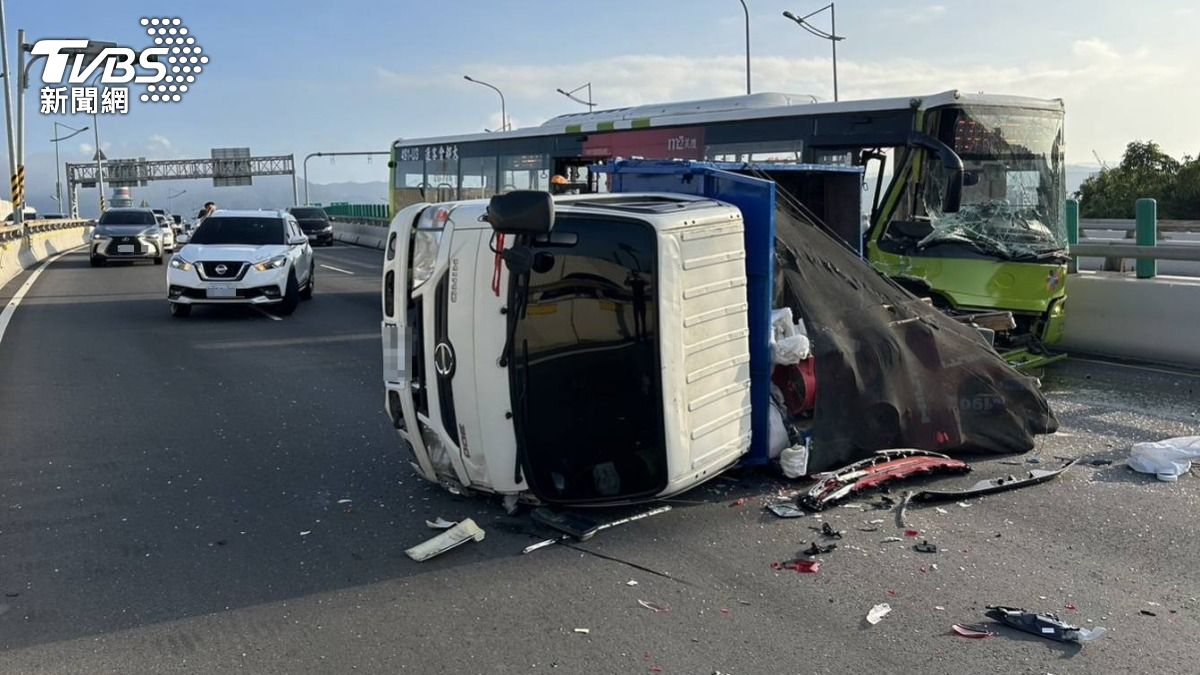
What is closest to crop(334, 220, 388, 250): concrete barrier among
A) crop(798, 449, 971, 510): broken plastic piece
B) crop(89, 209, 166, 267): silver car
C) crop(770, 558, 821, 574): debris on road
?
crop(89, 209, 166, 267): silver car

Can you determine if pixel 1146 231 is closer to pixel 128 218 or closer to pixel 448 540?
pixel 448 540

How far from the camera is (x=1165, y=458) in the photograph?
6621 millimetres

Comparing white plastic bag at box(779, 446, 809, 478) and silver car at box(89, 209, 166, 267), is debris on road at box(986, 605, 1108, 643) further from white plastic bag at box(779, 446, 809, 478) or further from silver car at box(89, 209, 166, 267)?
silver car at box(89, 209, 166, 267)

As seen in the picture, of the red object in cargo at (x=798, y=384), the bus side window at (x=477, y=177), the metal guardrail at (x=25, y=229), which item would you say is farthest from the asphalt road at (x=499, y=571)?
the metal guardrail at (x=25, y=229)

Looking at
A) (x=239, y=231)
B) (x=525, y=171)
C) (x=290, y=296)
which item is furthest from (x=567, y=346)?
(x=525, y=171)

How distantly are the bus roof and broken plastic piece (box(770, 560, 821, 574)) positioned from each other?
8137 millimetres

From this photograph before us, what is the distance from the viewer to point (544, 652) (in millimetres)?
4137

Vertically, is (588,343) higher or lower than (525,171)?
lower

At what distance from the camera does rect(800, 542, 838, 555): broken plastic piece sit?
521 cm

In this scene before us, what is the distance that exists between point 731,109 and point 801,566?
472 inches

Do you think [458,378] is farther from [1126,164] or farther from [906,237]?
[1126,164]

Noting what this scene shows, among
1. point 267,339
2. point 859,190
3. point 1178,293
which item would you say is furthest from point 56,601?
point 1178,293

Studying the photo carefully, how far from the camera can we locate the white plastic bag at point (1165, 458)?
6.56 meters

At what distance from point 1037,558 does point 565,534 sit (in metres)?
2.28
